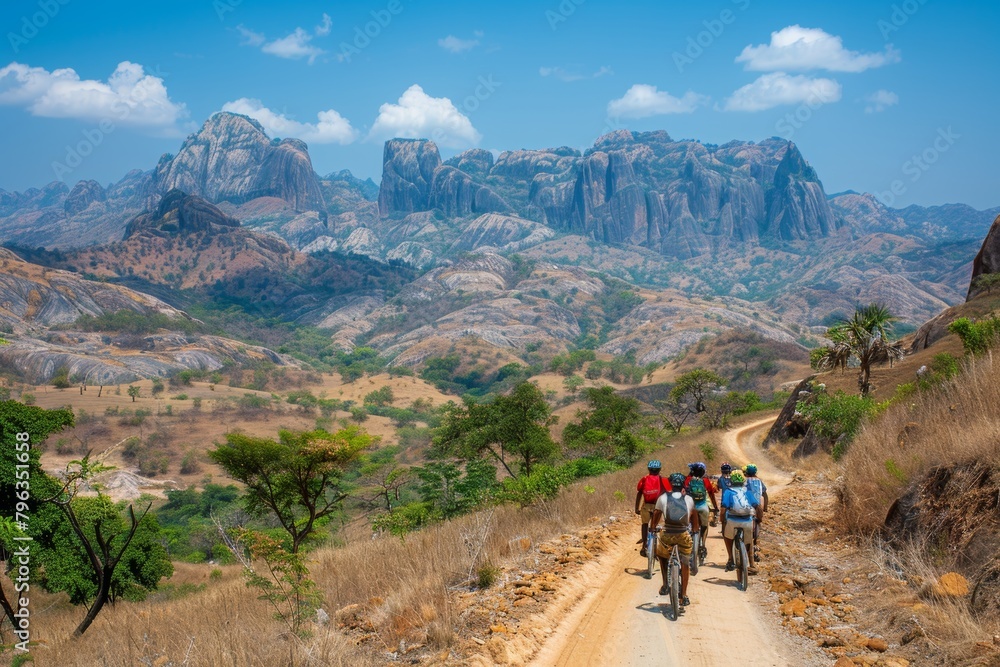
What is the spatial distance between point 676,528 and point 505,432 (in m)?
28.2

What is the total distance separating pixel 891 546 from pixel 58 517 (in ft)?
77.9

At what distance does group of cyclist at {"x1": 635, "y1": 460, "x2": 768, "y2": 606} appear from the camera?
846 cm

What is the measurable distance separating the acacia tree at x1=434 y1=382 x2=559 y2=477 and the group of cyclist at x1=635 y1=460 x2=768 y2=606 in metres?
24.4

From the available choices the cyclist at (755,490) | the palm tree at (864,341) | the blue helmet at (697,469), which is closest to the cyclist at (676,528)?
the cyclist at (755,490)

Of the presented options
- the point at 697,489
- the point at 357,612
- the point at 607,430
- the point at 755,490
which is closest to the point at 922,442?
the point at 755,490

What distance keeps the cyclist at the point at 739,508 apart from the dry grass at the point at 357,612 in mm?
3222

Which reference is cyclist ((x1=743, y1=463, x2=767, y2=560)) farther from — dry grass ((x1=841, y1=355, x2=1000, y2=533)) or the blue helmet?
dry grass ((x1=841, y1=355, x2=1000, y2=533))

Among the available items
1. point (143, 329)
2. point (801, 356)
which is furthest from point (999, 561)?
point (143, 329)

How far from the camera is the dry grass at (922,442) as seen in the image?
7777mm

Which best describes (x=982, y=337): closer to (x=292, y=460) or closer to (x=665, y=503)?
(x=665, y=503)

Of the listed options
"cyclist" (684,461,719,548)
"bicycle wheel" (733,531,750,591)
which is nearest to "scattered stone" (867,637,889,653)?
"bicycle wheel" (733,531,750,591)

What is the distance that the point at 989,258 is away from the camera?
159 feet

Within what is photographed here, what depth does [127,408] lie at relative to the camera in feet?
347

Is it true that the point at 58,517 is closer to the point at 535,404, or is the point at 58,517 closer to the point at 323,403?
the point at 535,404
